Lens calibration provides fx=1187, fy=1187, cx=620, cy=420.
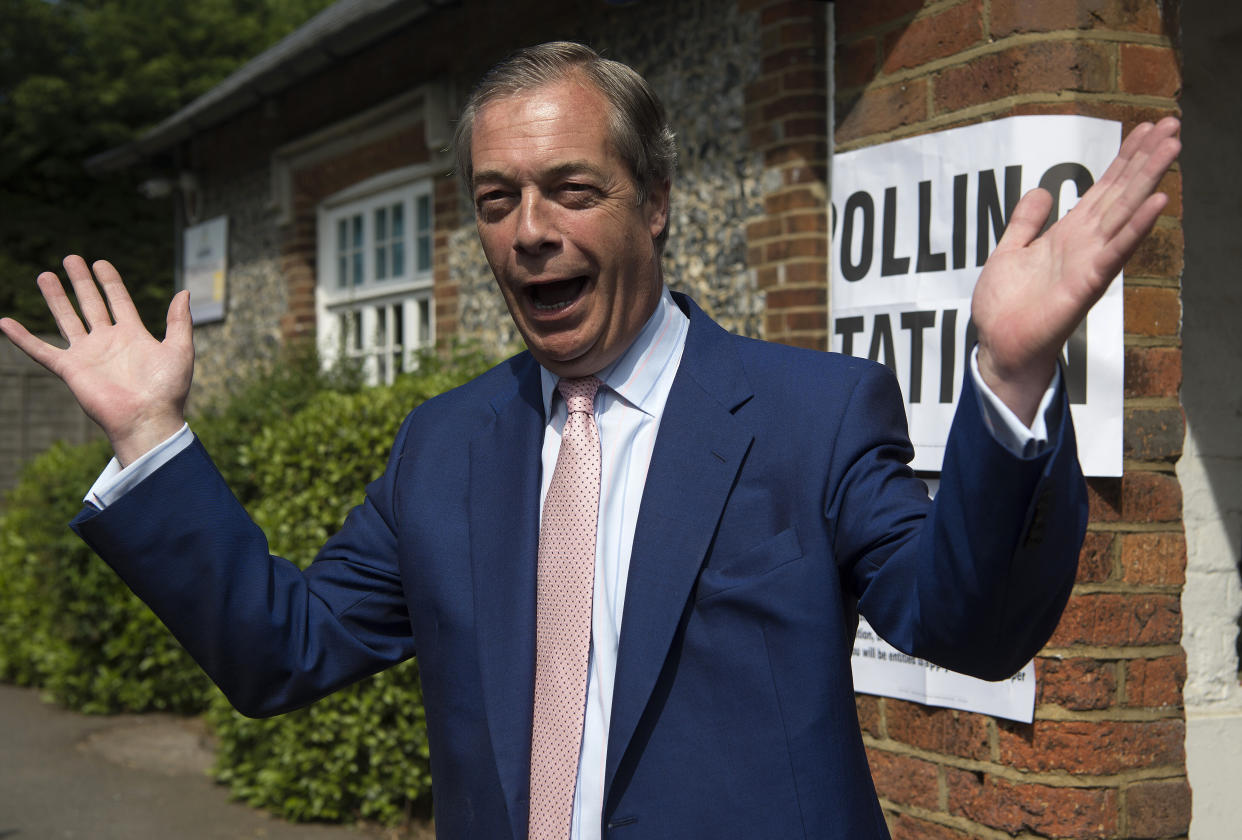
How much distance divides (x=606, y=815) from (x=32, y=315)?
23593mm

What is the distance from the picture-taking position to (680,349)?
6.80 ft

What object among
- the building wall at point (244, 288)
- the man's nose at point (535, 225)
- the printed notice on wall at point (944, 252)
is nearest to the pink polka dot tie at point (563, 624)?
the man's nose at point (535, 225)

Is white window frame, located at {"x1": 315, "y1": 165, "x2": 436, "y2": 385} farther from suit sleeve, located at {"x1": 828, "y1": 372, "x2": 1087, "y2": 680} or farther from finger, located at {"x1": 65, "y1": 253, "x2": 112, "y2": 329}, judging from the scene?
suit sleeve, located at {"x1": 828, "y1": 372, "x2": 1087, "y2": 680}

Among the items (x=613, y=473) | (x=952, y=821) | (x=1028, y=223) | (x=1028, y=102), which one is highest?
(x=1028, y=102)

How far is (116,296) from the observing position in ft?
5.98

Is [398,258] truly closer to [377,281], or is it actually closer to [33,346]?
[377,281]

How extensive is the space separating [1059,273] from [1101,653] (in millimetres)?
1938

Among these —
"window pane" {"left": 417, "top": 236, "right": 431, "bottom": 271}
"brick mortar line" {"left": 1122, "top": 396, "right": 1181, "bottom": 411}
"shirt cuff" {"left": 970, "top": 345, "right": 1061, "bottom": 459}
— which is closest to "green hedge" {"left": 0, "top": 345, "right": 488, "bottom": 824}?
"window pane" {"left": 417, "top": 236, "right": 431, "bottom": 271}

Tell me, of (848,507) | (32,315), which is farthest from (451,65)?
(32,315)

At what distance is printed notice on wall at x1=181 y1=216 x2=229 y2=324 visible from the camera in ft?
33.5

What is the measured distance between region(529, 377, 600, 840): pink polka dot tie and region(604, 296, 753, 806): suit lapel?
0.09 m

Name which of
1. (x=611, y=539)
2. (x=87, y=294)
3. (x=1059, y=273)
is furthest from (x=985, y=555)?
(x=87, y=294)

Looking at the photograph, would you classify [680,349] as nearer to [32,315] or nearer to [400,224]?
[400,224]

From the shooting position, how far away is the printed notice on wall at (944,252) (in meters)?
2.99
